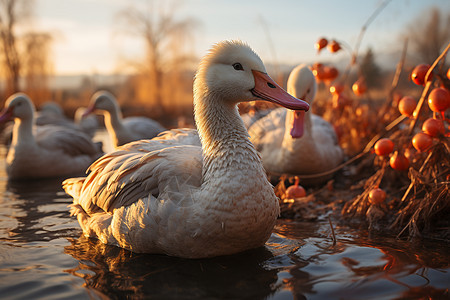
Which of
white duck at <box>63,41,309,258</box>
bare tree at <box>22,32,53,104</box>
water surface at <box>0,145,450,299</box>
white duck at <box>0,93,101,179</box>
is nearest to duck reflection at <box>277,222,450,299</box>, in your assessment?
water surface at <box>0,145,450,299</box>

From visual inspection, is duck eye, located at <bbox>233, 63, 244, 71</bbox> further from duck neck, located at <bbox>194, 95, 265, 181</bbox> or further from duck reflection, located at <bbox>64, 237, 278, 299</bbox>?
duck reflection, located at <bbox>64, 237, 278, 299</bbox>

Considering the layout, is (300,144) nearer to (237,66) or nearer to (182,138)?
(182,138)

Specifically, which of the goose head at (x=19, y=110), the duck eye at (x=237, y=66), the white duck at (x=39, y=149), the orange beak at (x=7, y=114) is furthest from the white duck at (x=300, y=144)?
the orange beak at (x=7, y=114)

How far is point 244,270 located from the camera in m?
3.22

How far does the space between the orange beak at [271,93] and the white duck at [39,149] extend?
5.33m

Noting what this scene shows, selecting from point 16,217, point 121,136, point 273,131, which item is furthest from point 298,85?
point 121,136

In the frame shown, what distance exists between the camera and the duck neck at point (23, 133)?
24.8 feet

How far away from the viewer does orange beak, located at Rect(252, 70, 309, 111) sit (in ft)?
10.9

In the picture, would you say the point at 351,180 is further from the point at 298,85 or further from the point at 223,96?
the point at 223,96

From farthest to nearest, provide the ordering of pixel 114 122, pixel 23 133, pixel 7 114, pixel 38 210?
pixel 114 122
pixel 7 114
pixel 23 133
pixel 38 210

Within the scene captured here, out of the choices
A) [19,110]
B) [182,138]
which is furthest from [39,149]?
[182,138]

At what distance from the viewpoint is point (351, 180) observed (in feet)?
19.9

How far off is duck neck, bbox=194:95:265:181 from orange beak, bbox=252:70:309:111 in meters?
0.29

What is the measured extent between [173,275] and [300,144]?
291 centimetres
